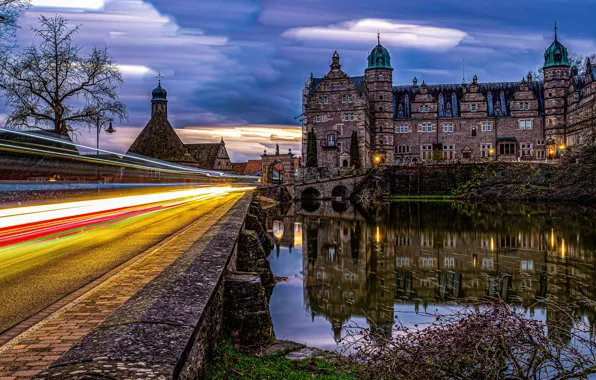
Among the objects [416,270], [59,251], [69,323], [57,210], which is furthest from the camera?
[416,270]

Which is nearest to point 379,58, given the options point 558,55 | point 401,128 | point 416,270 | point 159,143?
point 401,128

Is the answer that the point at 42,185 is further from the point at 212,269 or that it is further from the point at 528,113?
the point at 528,113

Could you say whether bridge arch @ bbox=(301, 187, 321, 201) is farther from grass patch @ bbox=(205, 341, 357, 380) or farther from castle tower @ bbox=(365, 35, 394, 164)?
grass patch @ bbox=(205, 341, 357, 380)

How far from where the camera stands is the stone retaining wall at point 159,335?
10.7 ft

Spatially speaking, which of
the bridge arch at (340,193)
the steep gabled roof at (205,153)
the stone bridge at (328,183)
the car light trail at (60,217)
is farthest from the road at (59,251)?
A: the steep gabled roof at (205,153)

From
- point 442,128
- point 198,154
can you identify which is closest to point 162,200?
point 442,128

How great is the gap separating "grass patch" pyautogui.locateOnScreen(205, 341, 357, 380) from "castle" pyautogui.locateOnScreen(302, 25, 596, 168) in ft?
205

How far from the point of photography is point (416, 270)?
60.5ft

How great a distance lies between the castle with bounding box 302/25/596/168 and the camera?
2805 inches

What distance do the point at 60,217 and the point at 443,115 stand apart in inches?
2998

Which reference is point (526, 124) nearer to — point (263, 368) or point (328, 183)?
point (328, 183)

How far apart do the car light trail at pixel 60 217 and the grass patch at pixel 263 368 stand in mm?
4476

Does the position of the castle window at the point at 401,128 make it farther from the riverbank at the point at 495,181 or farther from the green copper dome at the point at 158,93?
the green copper dome at the point at 158,93

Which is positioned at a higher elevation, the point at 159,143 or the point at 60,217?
the point at 159,143
